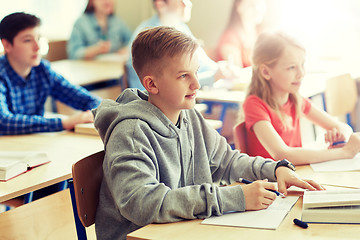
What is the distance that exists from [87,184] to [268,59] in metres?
1.04

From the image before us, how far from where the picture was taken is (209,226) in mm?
1258

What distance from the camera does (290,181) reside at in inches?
59.1

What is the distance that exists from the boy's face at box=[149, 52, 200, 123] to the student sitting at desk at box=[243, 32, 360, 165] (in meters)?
0.63

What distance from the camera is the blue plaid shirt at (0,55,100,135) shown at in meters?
2.48

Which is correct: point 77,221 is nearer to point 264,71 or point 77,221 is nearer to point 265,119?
point 265,119

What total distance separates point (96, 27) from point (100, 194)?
4.07 m

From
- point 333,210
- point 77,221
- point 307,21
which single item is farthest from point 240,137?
point 307,21

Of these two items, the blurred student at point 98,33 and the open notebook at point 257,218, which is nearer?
the open notebook at point 257,218

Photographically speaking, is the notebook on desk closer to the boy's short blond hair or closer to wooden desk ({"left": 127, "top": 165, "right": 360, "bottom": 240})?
wooden desk ({"left": 127, "top": 165, "right": 360, "bottom": 240})

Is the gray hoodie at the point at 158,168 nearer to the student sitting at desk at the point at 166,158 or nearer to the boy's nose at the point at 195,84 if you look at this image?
the student sitting at desk at the point at 166,158

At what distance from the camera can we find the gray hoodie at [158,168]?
1.29 meters

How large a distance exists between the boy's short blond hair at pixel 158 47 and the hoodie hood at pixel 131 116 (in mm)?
95

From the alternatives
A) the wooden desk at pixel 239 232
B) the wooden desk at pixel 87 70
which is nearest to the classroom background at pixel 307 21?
the wooden desk at pixel 87 70

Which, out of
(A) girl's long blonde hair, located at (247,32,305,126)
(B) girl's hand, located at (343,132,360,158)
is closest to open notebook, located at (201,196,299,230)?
(B) girl's hand, located at (343,132,360,158)
